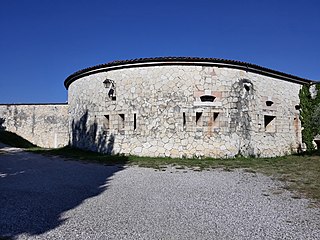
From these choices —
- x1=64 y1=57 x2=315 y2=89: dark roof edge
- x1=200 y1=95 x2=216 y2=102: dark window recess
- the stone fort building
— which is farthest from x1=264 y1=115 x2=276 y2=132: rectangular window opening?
x1=200 y1=95 x2=216 y2=102: dark window recess

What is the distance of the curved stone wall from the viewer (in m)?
11.0

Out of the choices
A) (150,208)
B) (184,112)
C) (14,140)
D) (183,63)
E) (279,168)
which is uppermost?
(183,63)

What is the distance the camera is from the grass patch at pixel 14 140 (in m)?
17.4

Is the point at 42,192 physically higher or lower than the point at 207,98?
lower

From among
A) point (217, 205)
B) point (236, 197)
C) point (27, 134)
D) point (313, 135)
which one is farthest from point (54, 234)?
point (27, 134)

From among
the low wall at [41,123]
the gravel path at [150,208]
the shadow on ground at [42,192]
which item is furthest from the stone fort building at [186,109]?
the low wall at [41,123]

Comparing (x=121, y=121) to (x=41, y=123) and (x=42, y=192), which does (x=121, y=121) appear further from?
(x=41, y=123)

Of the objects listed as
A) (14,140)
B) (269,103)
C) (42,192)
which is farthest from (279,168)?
(14,140)

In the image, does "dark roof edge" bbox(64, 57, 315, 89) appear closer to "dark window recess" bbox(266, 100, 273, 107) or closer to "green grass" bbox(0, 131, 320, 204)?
"dark window recess" bbox(266, 100, 273, 107)

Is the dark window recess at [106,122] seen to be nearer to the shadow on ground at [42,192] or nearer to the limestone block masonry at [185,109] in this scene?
the limestone block masonry at [185,109]

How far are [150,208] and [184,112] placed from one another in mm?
7089

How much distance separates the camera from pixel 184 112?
11.0 meters

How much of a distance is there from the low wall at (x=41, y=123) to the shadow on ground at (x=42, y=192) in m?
10.6

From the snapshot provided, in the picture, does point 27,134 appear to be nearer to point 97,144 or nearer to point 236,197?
point 97,144
